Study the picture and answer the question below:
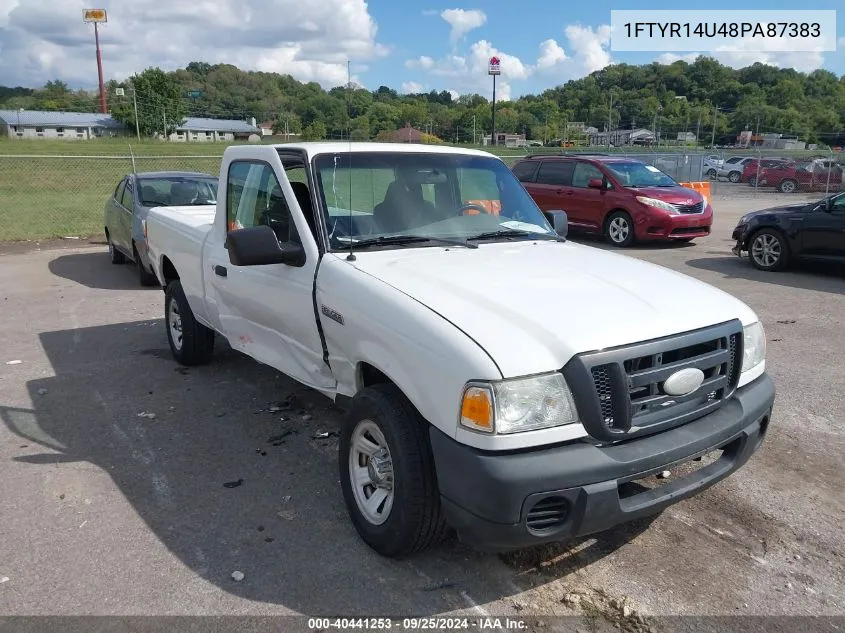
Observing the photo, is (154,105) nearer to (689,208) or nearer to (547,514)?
(689,208)

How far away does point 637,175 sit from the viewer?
46.6 ft

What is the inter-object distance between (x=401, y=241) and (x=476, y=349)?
4.61 ft

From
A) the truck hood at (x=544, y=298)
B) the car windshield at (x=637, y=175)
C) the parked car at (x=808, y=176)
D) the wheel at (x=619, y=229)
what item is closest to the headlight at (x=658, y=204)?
the wheel at (x=619, y=229)

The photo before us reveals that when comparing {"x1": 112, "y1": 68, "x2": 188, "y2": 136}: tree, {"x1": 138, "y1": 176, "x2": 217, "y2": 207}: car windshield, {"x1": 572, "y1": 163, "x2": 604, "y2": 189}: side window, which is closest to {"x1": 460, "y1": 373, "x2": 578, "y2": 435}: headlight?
{"x1": 138, "y1": 176, "x2": 217, "y2": 207}: car windshield

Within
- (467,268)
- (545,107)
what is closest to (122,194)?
(467,268)

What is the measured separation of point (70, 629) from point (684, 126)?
204 feet

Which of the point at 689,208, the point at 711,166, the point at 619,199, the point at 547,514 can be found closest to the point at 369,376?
the point at 547,514

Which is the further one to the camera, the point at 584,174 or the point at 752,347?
the point at 584,174

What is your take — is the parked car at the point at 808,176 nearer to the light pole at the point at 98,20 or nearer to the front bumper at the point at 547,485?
the front bumper at the point at 547,485

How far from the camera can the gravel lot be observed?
2979 millimetres

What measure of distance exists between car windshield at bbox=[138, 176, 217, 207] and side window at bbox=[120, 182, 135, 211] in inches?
9.7

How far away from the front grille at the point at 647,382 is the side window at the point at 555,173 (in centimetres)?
1213

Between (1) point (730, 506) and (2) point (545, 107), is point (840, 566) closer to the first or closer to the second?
(1) point (730, 506)

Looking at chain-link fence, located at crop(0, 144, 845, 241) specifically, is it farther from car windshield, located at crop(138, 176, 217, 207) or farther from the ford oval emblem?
the ford oval emblem
